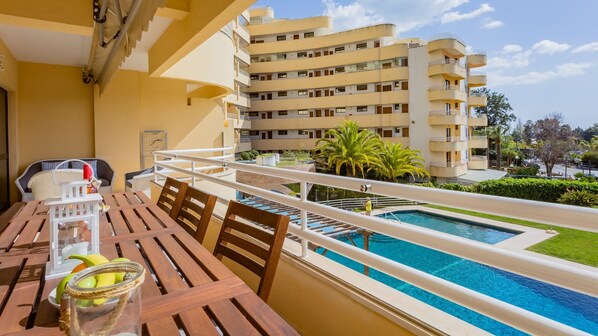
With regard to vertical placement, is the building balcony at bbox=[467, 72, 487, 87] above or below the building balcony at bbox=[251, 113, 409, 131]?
above

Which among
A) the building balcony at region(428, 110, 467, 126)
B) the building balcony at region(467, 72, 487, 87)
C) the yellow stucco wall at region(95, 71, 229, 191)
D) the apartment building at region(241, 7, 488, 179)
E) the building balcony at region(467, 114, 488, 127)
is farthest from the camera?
the building balcony at region(467, 72, 487, 87)

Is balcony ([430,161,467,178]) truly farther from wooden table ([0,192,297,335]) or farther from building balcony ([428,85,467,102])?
wooden table ([0,192,297,335])

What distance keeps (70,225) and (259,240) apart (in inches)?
27.8

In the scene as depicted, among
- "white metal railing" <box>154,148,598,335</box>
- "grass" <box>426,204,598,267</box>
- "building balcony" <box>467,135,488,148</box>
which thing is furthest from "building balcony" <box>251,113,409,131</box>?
"white metal railing" <box>154,148,598,335</box>

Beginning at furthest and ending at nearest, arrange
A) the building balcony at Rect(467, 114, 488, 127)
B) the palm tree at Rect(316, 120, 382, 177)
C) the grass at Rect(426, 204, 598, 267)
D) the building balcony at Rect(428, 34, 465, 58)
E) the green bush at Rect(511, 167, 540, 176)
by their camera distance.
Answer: the building balcony at Rect(467, 114, 488, 127)
the green bush at Rect(511, 167, 540, 176)
the building balcony at Rect(428, 34, 465, 58)
the palm tree at Rect(316, 120, 382, 177)
the grass at Rect(426, 204, 598, 267)

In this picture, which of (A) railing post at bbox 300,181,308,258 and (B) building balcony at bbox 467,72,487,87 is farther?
(B) building balcony at bbox 467,72,487,87

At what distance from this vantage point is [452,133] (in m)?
23.7

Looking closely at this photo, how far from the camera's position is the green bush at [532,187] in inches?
662

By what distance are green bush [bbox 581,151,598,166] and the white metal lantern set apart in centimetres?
3615

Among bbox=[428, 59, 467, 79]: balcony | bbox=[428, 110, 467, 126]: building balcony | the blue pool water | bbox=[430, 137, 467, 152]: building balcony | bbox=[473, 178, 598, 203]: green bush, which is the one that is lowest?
the blue pool water

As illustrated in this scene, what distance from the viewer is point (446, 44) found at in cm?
2212

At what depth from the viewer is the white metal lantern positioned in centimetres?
114

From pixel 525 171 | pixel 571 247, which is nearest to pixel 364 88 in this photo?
pixel 525 171

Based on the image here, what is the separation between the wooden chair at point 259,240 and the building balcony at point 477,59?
1155 inches
